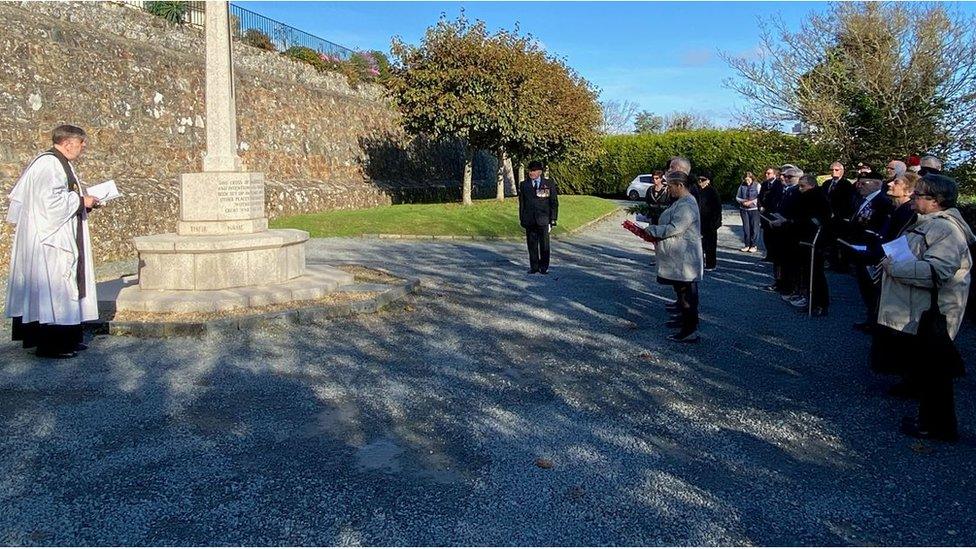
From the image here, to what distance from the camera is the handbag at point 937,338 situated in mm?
4328

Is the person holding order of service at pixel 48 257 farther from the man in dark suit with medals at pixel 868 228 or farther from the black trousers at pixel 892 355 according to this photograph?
the man in dark suit with medals at pixel 868 228

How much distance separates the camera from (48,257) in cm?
620

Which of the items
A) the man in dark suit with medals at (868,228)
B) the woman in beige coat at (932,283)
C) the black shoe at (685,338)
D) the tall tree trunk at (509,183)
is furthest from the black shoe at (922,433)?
the tall tree trunk at (509,183)

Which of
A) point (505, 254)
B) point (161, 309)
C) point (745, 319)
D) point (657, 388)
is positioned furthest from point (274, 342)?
point (505, 254)

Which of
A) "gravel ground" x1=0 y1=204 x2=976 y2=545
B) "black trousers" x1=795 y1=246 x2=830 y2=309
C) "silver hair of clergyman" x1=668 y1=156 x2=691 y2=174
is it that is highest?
"silver hair of clergyman" x1=668 y1=156 x2=691 y2=174

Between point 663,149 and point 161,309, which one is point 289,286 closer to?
point 161,309

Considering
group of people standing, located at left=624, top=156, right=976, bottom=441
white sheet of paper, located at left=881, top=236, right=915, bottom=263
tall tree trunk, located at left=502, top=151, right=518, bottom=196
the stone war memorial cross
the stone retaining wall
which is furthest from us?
tall tree trunk, located at left=502, top=151, right=518, bottom=196

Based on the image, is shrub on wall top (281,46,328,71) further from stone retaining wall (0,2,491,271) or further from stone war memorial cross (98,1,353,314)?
stone war memorial cross (98,1,353,314)

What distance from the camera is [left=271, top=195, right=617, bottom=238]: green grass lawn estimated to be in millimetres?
17500

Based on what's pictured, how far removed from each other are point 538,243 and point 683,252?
465 centimetres

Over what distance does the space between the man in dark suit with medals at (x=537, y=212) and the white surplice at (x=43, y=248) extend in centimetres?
658

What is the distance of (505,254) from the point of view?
1430 centimetres

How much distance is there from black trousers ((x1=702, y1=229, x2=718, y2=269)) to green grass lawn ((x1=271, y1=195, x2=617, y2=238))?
627 cm

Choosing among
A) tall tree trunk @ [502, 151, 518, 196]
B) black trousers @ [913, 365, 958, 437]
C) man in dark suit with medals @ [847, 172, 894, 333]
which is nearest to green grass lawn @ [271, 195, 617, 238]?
man in dark suit with medals @ [847, 172, 894, 333]
